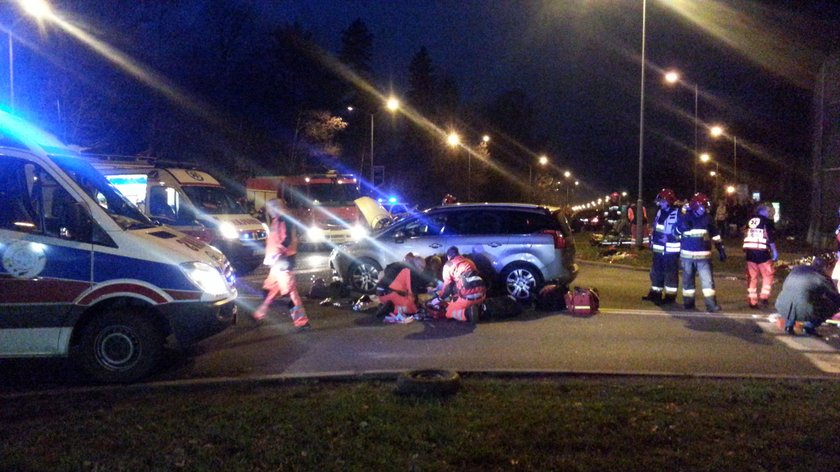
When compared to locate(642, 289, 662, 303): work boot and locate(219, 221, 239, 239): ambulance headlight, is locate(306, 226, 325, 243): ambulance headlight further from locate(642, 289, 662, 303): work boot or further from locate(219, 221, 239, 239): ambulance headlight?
locate(642, 289, 662, 303): work boot

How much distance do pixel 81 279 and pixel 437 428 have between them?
4032 mm

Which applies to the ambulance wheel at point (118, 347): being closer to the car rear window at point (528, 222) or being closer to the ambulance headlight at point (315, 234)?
the car rear window at point (528, 222)

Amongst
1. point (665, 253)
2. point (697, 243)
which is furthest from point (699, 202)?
point (665, 253)

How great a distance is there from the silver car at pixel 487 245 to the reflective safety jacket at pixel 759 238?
2.82 metres

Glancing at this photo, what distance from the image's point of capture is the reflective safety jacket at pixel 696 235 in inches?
475

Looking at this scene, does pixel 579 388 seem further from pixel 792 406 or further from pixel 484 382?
pixel 792 406

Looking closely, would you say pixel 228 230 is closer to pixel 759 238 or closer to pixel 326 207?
pixel 326 207

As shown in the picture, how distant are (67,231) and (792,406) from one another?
22.3 feet

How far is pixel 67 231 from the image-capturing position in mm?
7605

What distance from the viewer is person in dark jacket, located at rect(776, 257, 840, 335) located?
998 centimetres

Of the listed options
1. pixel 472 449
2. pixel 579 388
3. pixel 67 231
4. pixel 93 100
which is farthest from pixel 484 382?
pixel 93 100

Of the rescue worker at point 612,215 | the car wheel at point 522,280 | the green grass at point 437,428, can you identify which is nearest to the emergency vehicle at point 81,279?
the green grass at point 437,428

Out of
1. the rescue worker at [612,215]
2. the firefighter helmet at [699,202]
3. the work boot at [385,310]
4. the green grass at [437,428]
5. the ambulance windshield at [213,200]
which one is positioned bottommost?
the green grass at [437,428]

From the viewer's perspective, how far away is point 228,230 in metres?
17.7
